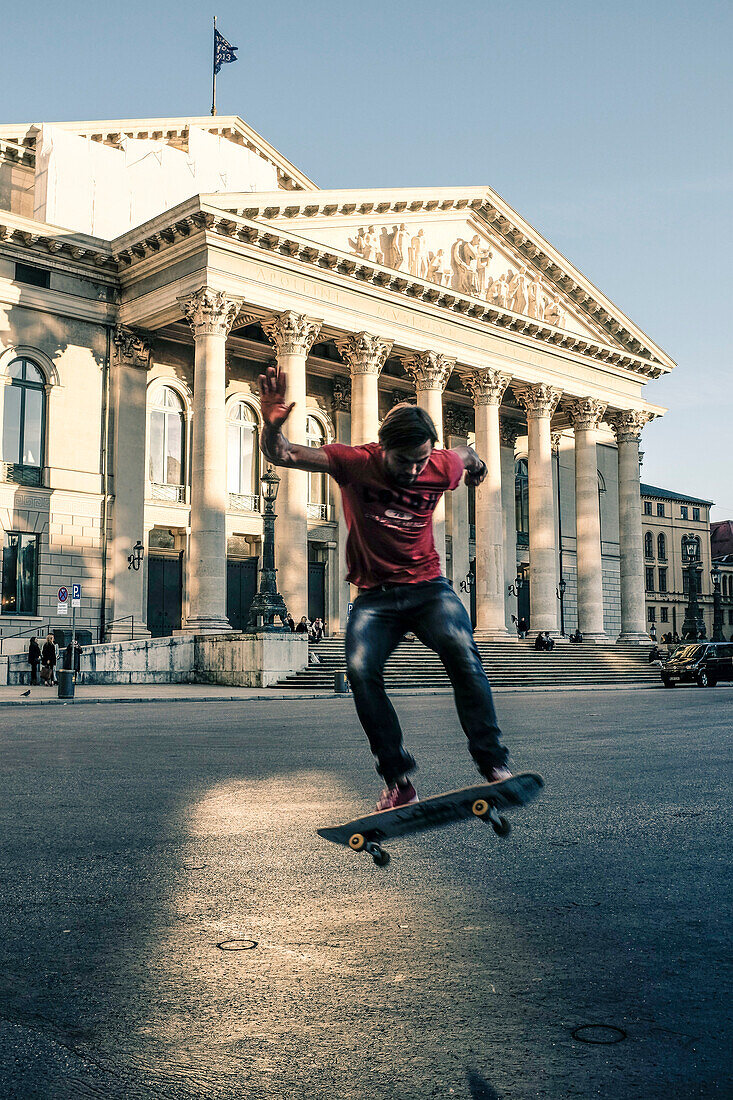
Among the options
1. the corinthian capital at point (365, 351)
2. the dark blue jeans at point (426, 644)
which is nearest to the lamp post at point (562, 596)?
the corinthian capital at point (365, 351)

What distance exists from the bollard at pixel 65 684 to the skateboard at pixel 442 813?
2464cm

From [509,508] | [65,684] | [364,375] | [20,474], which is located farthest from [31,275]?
[509,508]

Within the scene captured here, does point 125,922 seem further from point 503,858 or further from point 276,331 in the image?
point 276,331

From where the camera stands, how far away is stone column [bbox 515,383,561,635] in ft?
162

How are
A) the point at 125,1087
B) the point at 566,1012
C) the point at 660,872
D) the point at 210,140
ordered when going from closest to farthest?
the point at 125,1087
the point at 566,1012
the point at 660,872
the point at 210,140

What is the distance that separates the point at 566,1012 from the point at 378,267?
40.6 meters

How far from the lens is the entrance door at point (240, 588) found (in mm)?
46250

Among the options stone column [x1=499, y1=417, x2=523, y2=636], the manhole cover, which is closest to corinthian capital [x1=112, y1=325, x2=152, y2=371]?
stone column [x1=499, y1=417, x2=523, y2=636]

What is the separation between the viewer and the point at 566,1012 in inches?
162

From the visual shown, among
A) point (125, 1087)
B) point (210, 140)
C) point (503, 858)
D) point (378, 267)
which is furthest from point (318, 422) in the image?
point (125, 1087)

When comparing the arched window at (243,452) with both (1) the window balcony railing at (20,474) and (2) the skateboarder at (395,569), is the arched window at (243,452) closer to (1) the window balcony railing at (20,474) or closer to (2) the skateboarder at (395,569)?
(1) the window balcony railing at (20,474)

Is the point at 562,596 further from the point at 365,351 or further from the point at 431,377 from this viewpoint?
the point at 365,351

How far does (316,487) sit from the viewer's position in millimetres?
49469

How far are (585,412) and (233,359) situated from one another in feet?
59.5
